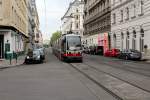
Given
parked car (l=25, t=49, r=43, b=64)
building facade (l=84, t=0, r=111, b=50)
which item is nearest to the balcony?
building facade (l=84, t=0, r=111, b=50)

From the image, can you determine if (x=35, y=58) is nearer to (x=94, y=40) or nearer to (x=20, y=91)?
(x=20, y=91)

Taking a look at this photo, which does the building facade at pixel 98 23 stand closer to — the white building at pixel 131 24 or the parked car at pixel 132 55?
the white building at pixel 131 24

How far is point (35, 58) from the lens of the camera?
39281 millimetres

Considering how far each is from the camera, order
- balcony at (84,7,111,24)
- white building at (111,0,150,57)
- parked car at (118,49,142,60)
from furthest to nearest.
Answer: balcony at (84,7,111,24) → white building at (111,0,150,57) → parked car at (118,49,142,60)

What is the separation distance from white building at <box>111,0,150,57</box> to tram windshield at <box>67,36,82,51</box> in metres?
10.3

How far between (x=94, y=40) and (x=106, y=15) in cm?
1400

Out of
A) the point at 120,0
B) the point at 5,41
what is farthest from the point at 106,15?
the point at 5,41

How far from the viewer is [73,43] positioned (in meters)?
39.2

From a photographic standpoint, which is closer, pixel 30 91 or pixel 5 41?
pixel 30 91

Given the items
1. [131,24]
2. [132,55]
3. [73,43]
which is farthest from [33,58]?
[131,24]

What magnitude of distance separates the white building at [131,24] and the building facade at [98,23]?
4.34 metres

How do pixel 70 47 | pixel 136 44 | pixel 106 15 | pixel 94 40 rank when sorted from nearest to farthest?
pixel 70 47
pixel 136 44
pixel 106 15
pixel 94 40

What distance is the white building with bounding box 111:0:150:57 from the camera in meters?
46.6

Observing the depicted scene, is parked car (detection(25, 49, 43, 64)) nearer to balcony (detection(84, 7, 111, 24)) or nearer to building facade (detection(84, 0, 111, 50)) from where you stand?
building facade (detection(84, 0, 111, 50))
